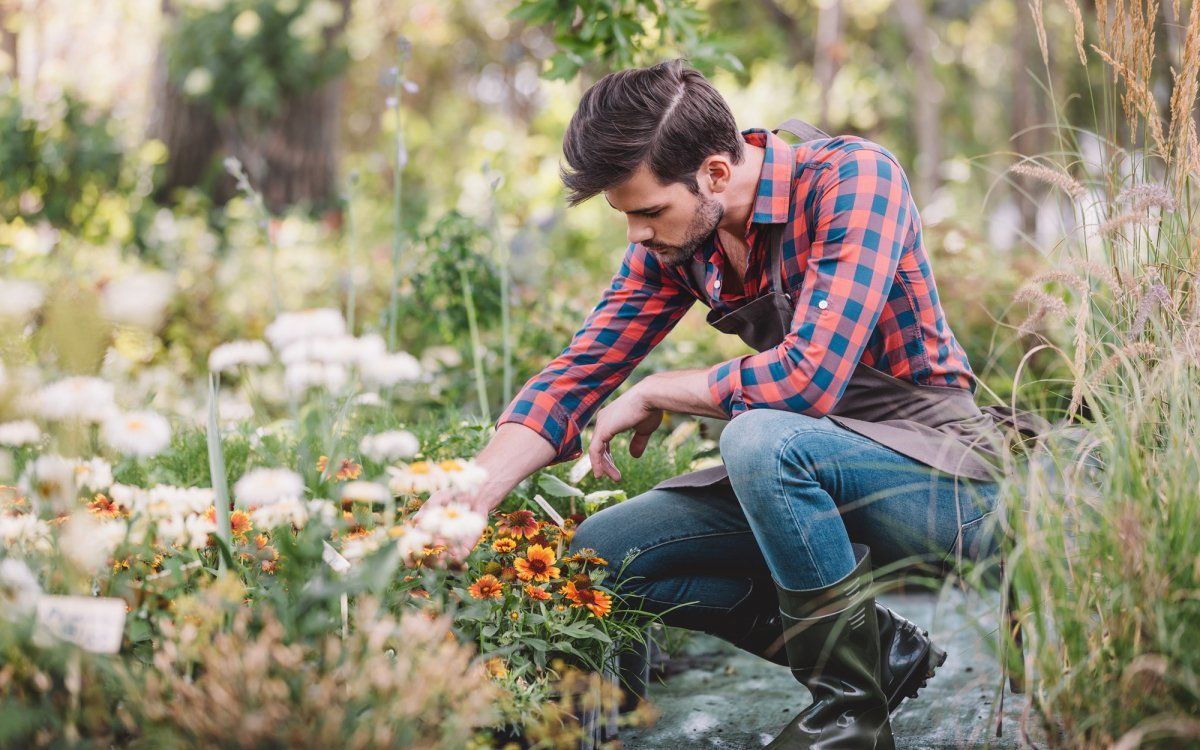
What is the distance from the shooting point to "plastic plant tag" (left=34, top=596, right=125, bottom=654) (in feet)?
4.50

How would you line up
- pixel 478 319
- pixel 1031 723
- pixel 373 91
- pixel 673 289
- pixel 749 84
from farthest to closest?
1. pixel 373 91
2. pixel 749 84
3. pixel 478 319
4. pixel 673 289
5. pixel 1031 723

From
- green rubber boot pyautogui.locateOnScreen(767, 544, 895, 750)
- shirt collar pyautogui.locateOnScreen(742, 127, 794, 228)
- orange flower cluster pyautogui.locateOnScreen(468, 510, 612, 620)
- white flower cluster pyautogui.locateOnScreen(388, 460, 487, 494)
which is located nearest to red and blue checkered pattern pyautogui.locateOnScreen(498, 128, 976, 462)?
shirt collar pyautogui.locateOnScreen(742, 127, 794, 228)

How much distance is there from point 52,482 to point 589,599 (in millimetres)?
901

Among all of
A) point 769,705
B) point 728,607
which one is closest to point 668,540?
point 728,607

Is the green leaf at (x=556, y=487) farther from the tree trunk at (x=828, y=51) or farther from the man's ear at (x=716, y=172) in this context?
the tree trunk at (x=828, y=51)

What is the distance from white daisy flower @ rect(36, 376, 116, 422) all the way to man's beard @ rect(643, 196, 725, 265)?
1.08m

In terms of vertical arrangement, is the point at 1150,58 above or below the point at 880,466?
above

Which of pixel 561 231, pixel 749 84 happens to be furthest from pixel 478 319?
pixel 749 84

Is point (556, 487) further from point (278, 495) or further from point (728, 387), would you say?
point (278, 495)

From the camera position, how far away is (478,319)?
3658 mm

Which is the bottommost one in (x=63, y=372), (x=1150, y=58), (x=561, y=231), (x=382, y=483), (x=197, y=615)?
(x=561, y=231)

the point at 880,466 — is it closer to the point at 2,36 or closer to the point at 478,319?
the point at 478,319

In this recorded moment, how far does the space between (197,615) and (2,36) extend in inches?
523

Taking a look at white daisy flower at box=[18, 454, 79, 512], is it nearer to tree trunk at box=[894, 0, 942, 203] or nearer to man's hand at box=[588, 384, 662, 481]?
man's hand at box=[588, 384, 662, 481]
